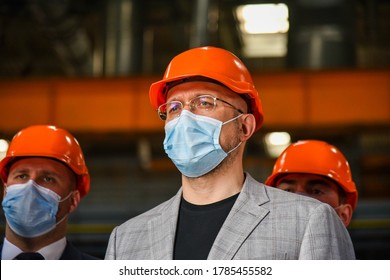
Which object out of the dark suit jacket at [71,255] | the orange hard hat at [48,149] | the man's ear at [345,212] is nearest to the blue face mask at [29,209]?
the dark suit jacket at [71,255]

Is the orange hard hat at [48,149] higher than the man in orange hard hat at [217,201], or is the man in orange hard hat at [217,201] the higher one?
the man in orange hard hat at [217,201]

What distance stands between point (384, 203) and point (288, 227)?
31.3 ft

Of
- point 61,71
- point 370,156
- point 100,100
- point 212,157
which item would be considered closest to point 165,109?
point 212,157

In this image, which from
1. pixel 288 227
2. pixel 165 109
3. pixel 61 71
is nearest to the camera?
pixel 288 227

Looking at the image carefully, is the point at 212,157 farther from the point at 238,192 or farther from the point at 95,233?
the point at 95,233

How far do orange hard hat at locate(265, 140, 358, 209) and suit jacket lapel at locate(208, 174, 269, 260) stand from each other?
151 centimetres

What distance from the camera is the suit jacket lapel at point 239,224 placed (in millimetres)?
2686

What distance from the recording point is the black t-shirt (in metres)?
2.76

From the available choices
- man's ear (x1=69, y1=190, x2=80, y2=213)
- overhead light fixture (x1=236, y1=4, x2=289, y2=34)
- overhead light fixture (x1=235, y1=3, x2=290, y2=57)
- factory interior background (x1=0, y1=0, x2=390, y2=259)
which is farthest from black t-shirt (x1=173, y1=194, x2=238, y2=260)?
overhead light fixture (x1=236, y1=4, x2=289, y2=34)

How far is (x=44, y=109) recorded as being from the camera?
1103 centimetres

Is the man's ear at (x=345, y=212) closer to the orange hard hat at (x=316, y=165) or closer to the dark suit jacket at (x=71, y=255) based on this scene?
the orange hard hat at (x=316, y=165)

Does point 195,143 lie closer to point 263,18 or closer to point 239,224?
point 239,224

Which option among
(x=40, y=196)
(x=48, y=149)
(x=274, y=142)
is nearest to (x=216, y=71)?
(x=40, y=196)
